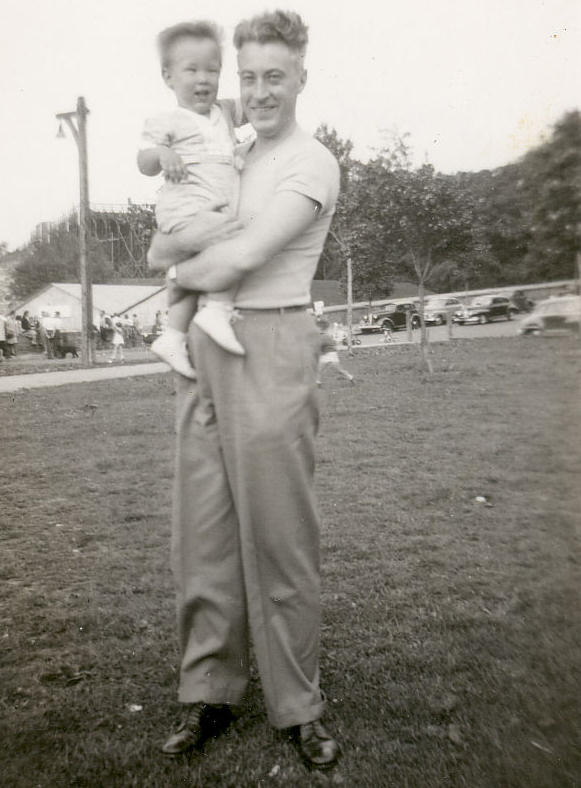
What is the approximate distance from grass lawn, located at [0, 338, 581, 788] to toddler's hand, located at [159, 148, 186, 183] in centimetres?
152

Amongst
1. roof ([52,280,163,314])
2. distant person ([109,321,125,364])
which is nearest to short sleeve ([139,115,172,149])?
roof ([52,280,163,314])

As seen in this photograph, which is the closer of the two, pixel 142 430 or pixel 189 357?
pixel 189 357

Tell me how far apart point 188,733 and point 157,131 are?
1.63m

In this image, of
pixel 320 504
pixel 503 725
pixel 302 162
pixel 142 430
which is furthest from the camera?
pixel 142 430

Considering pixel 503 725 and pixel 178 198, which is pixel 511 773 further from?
pixel 178 198

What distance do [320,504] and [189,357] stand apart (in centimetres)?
278

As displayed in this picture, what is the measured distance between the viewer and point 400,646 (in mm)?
2859

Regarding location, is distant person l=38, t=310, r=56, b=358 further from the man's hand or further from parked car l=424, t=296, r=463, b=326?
parked car l=424, t=296, r=463, b=326

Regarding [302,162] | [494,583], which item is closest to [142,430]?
[494,583]

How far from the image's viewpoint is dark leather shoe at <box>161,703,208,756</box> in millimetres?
2217

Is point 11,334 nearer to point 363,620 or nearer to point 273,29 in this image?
point 363,620

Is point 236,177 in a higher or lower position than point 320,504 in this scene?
higher

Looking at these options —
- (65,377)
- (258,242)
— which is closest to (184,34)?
(258,242)

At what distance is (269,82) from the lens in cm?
200
